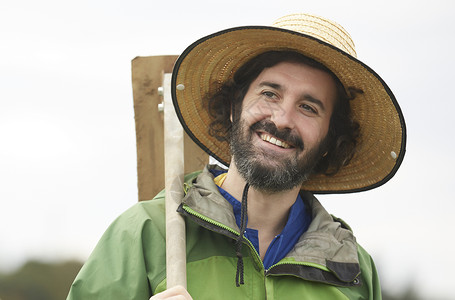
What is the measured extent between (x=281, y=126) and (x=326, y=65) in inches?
16.1

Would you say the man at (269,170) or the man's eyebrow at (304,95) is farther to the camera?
the man's eyebrow at (304,95)

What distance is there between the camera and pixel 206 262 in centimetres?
320

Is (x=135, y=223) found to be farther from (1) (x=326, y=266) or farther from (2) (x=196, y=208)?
(1) (x=326, y=266)

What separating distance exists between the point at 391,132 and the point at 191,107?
1.03 metres

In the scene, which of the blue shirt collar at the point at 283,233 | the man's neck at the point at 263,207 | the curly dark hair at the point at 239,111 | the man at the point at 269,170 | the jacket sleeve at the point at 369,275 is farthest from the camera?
the curly dark hair at the point at 239,111

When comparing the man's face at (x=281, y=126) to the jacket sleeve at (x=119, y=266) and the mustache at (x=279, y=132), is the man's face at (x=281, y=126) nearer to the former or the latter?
the mustache at (x=279, y=132)

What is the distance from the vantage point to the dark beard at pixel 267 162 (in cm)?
340

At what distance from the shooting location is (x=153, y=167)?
382 centimetres

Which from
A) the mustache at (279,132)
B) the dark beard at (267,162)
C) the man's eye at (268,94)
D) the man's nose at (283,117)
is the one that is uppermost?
the man's eye at (268,94)

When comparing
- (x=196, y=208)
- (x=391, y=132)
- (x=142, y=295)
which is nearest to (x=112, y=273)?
(x=142, y=295)

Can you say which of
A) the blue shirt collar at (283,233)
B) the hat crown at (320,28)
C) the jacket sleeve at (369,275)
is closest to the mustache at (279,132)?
the blue shirt collar at (283,233)

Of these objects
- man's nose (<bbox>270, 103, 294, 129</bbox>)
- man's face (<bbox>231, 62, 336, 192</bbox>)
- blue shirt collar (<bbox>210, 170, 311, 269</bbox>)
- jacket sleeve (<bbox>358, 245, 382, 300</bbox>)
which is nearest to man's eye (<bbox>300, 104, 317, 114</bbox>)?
man's face (<bbox>231, 62, 336, 192</bbox>)

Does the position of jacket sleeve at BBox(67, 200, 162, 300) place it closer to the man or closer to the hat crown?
the man

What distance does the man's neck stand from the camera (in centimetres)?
348
